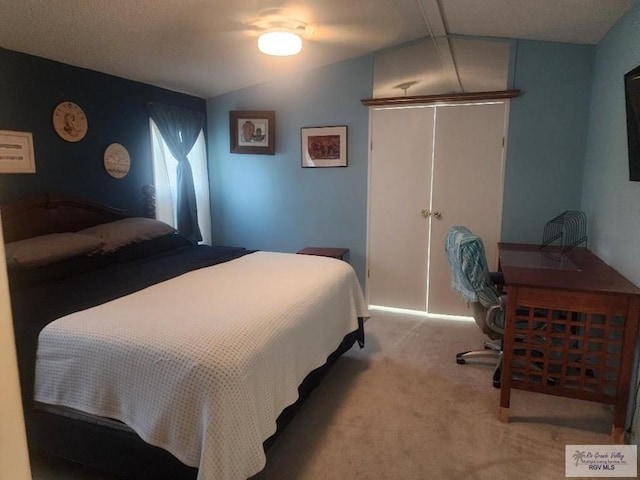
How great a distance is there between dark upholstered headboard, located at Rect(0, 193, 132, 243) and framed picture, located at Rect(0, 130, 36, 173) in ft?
0.73

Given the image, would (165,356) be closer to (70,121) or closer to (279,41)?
(279,41)

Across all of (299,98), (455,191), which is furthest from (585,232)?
(299,98)

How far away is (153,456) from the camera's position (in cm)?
162

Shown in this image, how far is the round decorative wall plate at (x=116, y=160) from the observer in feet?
11.5

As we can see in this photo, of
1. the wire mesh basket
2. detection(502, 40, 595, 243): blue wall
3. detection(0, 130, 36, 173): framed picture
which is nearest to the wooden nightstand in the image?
detection(502, 40, 595, 243): blue wall

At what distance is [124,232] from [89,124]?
1015 mm

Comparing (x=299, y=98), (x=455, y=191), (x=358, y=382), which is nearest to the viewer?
(x=358, y=382)

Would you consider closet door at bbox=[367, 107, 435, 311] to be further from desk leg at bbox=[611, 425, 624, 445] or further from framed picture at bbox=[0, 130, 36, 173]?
framed picture at bbox=[0, 130, 36, 173]

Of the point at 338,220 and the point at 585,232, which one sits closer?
the point at 585,232

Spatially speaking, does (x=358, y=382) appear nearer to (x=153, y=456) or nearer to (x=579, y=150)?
(x=153, y=456)

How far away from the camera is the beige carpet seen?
1.94 meters

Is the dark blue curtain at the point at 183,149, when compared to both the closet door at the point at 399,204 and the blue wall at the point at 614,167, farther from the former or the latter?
the blue wall at the point at 614,167

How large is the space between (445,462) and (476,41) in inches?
131

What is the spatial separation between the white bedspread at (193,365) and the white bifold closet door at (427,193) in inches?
81.4
